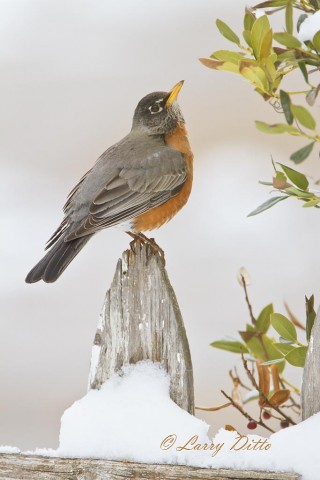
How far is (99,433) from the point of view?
8.54ft

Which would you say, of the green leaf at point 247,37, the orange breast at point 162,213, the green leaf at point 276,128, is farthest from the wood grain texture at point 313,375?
the orange breast at point 162,213

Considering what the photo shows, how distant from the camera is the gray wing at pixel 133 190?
12.1 ft

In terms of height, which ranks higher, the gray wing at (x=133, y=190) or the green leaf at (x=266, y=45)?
the gray wing at (x=133, y=190)

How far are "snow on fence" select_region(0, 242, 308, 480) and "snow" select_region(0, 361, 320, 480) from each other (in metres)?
0.03

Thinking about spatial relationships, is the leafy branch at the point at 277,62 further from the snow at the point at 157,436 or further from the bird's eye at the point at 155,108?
the bird's eye at the point at 155,108

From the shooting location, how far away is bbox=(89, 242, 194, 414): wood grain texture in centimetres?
270

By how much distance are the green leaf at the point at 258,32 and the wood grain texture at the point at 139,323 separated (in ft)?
Result: 2.48

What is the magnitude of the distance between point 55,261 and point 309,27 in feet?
4.90

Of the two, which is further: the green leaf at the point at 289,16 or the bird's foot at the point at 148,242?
the bird's foot at the point at 148,242

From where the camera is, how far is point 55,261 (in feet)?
11.2

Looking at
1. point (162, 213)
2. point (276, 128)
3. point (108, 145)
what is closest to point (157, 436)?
point (276, 128)

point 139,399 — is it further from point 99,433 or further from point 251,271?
point 251,271

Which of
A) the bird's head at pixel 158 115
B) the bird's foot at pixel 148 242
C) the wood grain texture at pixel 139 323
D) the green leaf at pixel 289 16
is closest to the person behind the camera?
the green leaf at pixel 289 16

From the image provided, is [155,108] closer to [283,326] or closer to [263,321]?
[263,321]
